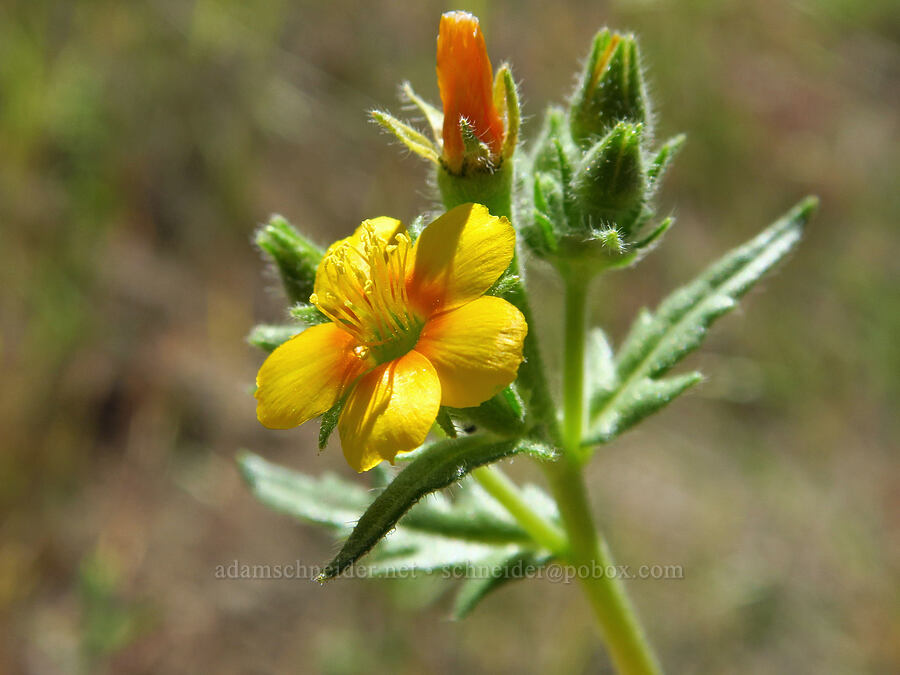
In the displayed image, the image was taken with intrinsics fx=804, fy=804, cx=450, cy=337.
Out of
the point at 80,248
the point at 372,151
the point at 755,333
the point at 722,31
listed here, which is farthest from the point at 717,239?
the point at 80,248

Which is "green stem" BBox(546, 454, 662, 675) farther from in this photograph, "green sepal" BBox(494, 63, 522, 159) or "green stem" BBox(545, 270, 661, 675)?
"green sepal" BBox(494, 63, 522, 159)

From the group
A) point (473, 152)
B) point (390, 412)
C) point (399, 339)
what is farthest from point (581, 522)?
point (473, 152)

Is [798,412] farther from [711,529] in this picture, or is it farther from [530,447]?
[530,447]

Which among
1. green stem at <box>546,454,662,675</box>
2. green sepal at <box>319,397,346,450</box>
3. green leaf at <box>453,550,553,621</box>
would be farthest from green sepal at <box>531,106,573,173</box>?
green leaf at <box>453,550,553,621</box>

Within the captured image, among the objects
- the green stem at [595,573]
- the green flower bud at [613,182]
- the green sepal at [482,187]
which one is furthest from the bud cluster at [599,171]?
the green stem at [595,573]

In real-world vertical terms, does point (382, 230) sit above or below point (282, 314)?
above

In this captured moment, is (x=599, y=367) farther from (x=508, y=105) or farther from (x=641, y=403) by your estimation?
(x=508, y=105)

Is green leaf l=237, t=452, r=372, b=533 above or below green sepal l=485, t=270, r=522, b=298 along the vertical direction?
below

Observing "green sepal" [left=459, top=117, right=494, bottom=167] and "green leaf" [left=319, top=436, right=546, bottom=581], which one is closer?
"green leaf" [left=319, top=436, right=546, bottom=581]
